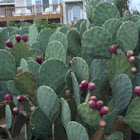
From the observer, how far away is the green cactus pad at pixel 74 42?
145 centimetres

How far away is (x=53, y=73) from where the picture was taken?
1110mm

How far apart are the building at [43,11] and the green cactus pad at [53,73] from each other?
94.2 ft

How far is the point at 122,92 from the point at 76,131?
249mm

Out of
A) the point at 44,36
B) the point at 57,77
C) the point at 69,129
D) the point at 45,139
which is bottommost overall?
the point at 45,139

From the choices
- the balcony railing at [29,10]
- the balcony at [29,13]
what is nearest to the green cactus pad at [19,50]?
the balcony at [29,13]

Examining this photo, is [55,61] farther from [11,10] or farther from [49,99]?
[11,10]

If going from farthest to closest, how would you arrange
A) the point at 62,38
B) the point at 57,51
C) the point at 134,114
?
1. the point at 62,38
2. the point at 57,51
3. the point at 134,114

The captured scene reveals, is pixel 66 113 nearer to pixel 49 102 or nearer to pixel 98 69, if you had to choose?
pixel 49 102

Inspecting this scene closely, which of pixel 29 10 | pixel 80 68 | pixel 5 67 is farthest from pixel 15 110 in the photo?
pixel 29 10

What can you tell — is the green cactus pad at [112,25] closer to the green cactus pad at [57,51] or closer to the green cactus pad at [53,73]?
the green cactus pad at [57,51]

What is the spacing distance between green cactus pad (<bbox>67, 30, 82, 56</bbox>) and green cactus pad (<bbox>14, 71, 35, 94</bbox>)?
0.41 metres

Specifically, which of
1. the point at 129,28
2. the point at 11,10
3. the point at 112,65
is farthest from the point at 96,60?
the point at 11,10

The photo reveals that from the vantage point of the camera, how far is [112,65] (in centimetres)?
117

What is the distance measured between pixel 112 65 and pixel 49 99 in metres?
0.31
